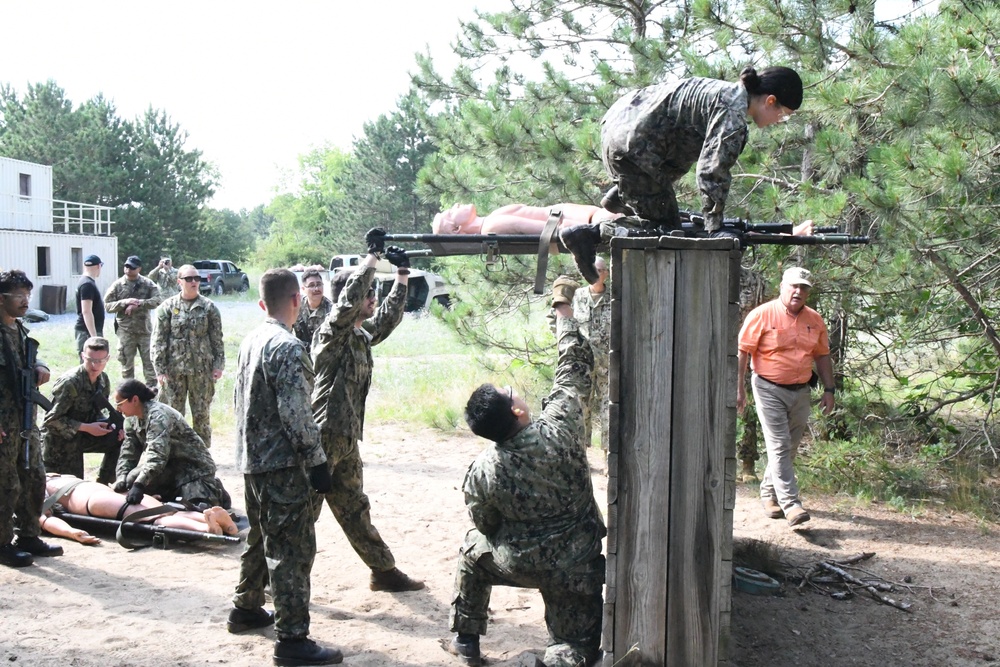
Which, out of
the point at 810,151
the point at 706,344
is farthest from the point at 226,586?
the point at 810,151

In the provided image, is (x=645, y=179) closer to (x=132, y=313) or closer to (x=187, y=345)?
(x=187, y=345)

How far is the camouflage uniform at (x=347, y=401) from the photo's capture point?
4.86m

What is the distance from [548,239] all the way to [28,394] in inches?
138

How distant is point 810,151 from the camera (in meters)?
7.77

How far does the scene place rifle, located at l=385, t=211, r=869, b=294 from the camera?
4230 millimetres

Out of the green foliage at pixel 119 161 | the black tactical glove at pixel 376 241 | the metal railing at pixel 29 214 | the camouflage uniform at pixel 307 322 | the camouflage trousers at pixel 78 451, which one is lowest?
the camouflage trousers at pixel 78 451

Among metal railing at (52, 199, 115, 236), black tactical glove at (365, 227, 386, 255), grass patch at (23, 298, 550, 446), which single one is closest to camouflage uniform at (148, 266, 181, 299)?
grass patch at (23, 298, 550, 446)

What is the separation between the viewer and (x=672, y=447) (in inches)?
141

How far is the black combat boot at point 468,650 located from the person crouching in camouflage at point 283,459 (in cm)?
57

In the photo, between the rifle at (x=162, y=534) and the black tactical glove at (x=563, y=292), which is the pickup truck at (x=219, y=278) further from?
the black tactical glove at (x=563, y=292)

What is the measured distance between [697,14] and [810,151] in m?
1.83

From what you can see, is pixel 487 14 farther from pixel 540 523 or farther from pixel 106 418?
pixel 540 523

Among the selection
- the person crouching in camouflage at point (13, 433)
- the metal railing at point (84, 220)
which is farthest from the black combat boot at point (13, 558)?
the metal railing at point (84, 220)

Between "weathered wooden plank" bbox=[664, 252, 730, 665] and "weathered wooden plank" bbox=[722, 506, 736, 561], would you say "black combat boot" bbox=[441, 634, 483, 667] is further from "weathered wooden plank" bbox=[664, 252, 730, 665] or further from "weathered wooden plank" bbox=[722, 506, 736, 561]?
→ "weathered wooden plank" bbox=[722, 506, 736, 561]
